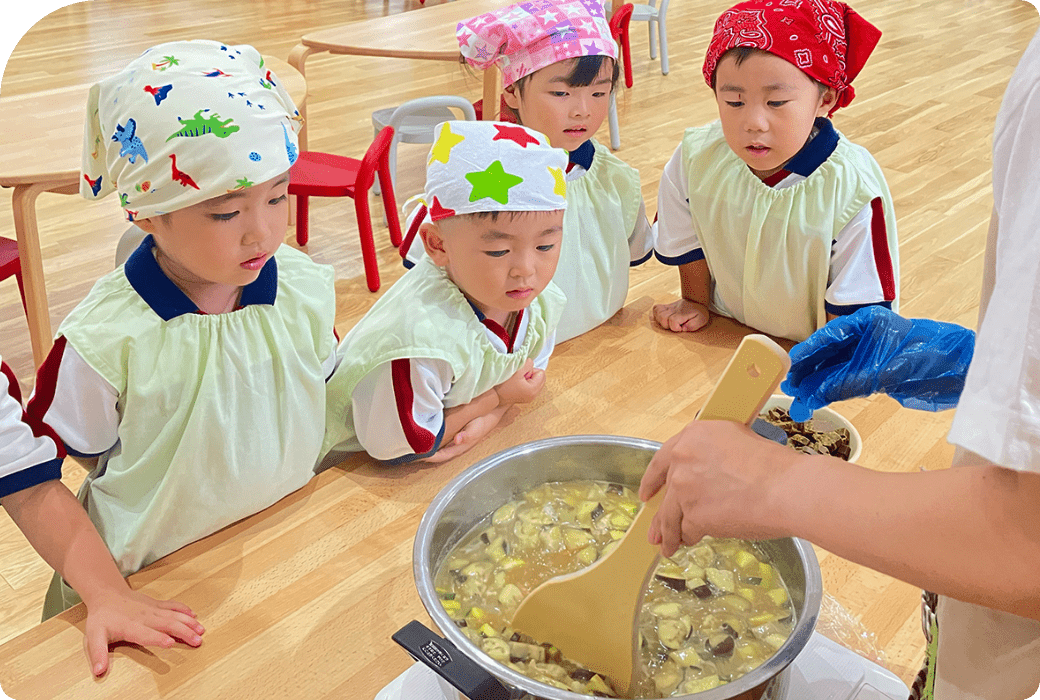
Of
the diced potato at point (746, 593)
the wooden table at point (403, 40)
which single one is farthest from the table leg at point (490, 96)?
the diced potato at point (746, 593)

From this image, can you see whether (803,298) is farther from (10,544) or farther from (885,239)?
(10,544)

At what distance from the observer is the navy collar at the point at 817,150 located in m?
1.36

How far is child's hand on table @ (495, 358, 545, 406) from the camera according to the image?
49.0 inches

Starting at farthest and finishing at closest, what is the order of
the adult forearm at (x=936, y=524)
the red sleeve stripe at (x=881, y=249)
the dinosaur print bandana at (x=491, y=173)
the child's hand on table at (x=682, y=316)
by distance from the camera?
the child's hand on table at (x=682, y=316)
the red sleeve stripe at (x=881, y=249)
the dinosaur print bandana at (x=491, y=173)
the adult forearm at (x=936, y=524)

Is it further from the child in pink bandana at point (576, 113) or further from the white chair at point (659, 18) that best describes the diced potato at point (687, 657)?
the white chair at point (659, 18)

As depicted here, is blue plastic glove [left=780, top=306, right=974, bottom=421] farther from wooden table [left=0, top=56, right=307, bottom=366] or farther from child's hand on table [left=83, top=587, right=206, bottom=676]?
wooden table [left=0, top=56, right=307, bottom=366]

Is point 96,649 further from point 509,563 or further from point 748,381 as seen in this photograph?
point 748,381

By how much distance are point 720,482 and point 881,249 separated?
884mm

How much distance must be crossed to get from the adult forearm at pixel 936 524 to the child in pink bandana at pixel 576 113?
3.03 ft

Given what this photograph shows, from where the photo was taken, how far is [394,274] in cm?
283

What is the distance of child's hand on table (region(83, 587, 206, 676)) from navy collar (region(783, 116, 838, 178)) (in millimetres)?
1047

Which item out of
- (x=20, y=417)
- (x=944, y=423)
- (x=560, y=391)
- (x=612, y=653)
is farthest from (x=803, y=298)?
(x=20, y=417)

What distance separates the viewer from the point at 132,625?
2.89ft

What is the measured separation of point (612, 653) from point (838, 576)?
1.06 feet
